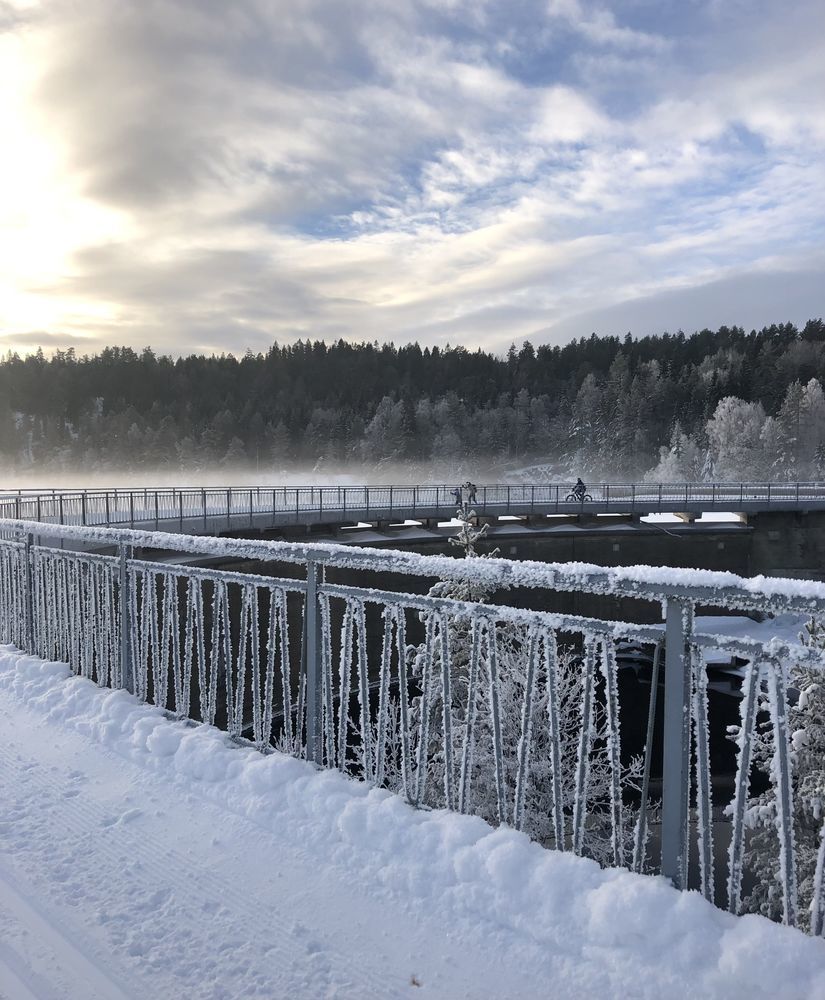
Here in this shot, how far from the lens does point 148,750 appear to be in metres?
4.79

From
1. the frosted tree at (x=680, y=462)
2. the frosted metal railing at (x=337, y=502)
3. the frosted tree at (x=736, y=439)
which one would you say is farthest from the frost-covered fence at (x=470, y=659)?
the frosted tree at (x=680, y=462)

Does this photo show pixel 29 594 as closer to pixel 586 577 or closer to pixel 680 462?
pixel 586 577

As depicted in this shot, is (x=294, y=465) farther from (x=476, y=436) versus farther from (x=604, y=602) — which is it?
(x=604, y=602)

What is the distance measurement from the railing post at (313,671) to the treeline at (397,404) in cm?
9065

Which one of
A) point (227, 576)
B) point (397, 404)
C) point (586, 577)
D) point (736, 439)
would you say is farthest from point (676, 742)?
point (397, 404)

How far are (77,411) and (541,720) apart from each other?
124m

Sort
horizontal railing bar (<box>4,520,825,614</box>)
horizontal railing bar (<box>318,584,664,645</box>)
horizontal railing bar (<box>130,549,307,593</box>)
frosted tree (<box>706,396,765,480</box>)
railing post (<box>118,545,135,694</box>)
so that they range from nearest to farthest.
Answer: horizontal railing bar (<box>4,520,825,614</box>), horizontal railing bar (<box>318,584,664,645</box>), horizontal railing bar (<box>130,549,307,593</box>), railing post (<box>118,545,135,694</box>), frosted tree (<box>706,396,765,480</box>)

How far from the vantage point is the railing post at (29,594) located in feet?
25.3

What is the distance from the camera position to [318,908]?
3.07 meters

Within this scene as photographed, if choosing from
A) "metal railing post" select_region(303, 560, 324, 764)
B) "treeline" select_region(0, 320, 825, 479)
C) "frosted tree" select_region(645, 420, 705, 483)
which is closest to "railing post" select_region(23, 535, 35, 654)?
"metal railing post" select_region(303, 560, 324, 764)

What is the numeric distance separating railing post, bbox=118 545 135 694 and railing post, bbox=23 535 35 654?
2262 millimetres

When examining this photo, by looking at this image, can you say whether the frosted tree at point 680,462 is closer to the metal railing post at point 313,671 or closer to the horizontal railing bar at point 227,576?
the horizontal railing bar at point 227,576

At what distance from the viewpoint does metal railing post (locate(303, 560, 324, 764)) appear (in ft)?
14.1

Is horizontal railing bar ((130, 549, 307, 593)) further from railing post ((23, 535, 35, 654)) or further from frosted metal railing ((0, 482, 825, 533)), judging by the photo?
frosted metal railing ((0, 482, 825, 533))
